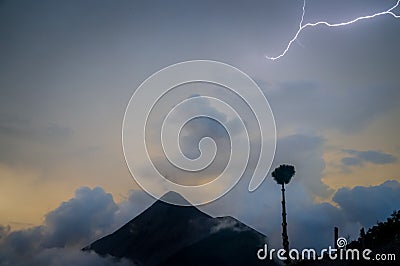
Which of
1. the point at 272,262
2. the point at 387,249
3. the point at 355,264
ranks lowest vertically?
the point at 355,264

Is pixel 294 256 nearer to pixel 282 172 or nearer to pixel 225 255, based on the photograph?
pixel 282 172

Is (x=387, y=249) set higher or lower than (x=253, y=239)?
lower

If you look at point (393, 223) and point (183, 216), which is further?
point (183, 216)

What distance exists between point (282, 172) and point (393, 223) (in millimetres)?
17552

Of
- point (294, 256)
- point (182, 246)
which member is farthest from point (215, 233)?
point (294, 256)

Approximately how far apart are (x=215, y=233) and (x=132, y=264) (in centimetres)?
4971

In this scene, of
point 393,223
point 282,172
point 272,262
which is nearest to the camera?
point 393,223

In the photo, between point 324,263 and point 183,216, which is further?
point 183,216

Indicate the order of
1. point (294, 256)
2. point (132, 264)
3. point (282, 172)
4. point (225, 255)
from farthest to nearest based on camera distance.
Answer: point (132, 264) → point (225, 255) → point (282, 172) → point (294, 256)

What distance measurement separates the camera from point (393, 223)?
143 ft

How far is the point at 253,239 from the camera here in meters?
139

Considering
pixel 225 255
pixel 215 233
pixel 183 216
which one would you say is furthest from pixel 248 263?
pixel 183 216

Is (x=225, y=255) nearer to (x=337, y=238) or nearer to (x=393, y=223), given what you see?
(x=393, y=223)

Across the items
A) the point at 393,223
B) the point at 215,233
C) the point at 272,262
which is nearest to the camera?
the point at 393,223
